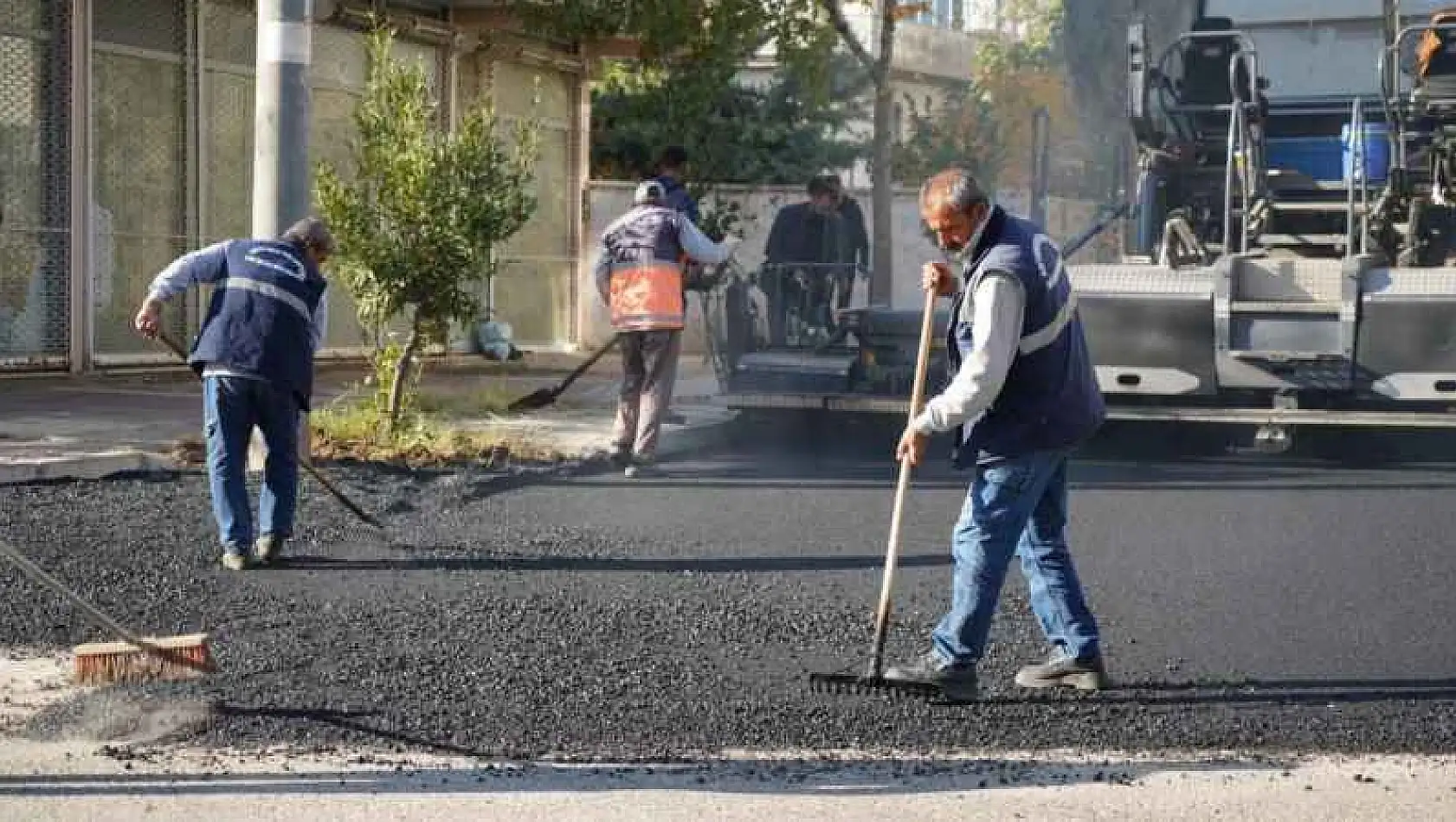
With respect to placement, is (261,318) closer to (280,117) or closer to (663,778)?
(280,117)

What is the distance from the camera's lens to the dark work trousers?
38.2ft

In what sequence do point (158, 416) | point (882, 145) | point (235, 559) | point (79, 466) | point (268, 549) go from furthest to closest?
point (882, 145), point (158, 416), point (79, 466), point (268, 549), point (235, 559)

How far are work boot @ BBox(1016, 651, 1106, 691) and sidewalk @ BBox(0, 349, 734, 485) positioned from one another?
570 cm

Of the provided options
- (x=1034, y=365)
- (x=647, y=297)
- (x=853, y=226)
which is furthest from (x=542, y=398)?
(x=1034, y=365)

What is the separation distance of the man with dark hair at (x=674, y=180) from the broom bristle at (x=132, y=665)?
19.2 ft

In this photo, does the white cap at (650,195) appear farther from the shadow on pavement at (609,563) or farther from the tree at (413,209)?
the shadow on pavement at (609,563)

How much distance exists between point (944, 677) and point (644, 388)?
18.8 feet

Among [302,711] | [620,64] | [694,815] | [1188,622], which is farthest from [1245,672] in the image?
[620,64]

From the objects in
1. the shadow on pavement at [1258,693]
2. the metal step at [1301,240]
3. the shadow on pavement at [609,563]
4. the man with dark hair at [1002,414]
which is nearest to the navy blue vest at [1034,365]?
the man with dark hair at [1002,414]

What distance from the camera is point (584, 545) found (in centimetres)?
906

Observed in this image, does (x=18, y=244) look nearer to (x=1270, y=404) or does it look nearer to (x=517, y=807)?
(x=1270, y=404)

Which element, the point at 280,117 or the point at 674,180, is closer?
the point at 280,117

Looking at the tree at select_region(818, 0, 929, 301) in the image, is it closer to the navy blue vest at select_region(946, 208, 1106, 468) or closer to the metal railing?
the metal railing

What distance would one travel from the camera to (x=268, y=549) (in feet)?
27.7
